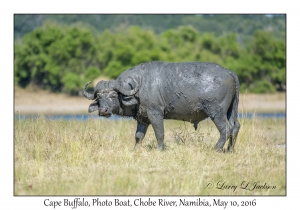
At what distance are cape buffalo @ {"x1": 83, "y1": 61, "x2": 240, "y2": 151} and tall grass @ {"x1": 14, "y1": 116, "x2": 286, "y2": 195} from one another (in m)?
0.69

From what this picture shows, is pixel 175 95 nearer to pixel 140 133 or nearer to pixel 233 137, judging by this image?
pixel 140 133

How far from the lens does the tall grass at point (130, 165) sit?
8.02m

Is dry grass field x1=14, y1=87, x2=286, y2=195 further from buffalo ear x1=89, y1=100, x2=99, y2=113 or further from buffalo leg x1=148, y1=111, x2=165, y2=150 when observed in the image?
buffalo ear x1=89, y1=100, x2=99, y2=113

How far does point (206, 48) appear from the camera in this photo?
5197 cm

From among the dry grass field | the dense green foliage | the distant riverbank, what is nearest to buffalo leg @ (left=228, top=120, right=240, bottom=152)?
the dry grass field

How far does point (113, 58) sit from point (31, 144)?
35.9 meters

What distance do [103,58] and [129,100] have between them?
3673cm

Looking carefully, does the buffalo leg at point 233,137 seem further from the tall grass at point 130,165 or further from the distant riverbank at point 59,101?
the distant riverbank at point 59,101

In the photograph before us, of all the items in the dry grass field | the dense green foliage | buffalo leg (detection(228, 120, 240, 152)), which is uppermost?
the dense green foliage

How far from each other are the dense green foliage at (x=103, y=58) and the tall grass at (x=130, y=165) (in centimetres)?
3054

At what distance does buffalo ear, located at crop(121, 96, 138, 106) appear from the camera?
35.4 ft

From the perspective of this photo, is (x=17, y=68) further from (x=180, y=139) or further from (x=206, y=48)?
(x=180, y=139)

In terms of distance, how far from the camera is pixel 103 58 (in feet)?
154

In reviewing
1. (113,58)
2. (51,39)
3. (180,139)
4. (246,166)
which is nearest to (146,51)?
(113,58)
